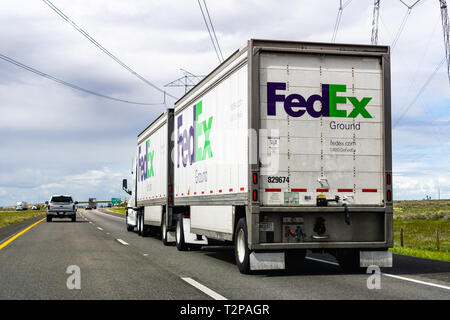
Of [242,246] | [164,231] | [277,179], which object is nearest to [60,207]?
[164,231]

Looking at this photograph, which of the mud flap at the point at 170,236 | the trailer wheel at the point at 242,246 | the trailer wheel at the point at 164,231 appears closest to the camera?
the trailer wheel at the point at 242,246

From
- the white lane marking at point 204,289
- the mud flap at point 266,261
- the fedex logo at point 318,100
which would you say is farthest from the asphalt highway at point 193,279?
the fedex logo at point 318,100

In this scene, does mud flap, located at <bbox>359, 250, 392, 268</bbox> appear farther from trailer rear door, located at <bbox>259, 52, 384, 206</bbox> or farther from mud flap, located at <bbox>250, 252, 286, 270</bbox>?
mud flap, located at <bbox>250, 252, 286, 270</bbox>

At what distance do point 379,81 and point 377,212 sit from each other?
8.24ft

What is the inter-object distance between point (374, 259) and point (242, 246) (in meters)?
2.51

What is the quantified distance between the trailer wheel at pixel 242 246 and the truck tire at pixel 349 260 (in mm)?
1937

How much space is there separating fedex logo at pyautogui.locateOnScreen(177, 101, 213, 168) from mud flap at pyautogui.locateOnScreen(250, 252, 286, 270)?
3.48 meters

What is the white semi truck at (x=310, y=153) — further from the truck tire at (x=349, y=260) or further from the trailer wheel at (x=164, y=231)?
the trailer wheel at (x=164, y=231)

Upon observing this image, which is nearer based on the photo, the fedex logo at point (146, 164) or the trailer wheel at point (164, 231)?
the trailer wheel at point (164, 231)

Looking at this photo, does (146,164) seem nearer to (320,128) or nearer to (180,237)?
(180,237)

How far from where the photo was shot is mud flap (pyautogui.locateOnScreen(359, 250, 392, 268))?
10734 millimetres

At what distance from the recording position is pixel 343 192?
1068cm

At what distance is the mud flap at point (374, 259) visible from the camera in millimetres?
10734
